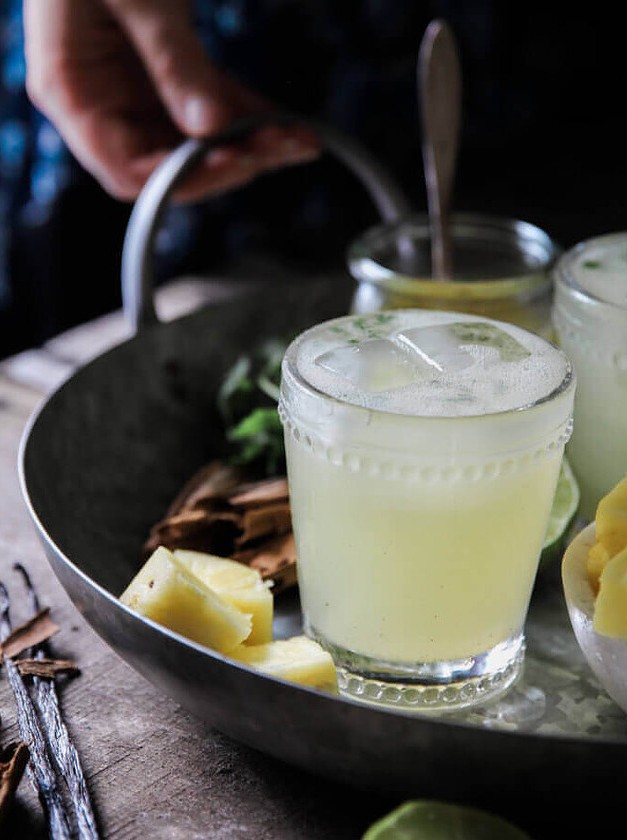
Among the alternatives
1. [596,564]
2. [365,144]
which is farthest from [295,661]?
[365,144]

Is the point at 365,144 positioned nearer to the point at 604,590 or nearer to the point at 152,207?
the point at 152,207

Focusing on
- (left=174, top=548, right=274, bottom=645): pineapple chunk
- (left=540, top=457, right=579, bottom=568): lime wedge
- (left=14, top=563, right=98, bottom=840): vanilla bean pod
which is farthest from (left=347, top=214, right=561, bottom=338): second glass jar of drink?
(left=14, top=563, right=98, bottom=840): vanilla bean pod

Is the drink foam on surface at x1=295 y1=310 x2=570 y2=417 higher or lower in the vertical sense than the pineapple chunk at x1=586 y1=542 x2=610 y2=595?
higher

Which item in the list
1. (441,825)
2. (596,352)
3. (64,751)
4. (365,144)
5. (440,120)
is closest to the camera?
(441,825)

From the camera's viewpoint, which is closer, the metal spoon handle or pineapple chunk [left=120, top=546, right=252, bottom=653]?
pineapple chunk [left=120, top=546, right=252, bottom=653]

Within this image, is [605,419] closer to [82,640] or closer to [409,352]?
[409,352]

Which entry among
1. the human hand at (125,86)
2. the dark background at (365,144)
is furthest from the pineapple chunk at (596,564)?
the dark background at (365,144)

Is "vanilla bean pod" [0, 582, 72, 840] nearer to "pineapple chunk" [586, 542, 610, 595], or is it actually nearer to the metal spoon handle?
"pineapple chunk" [586, 542, 610, 595]
